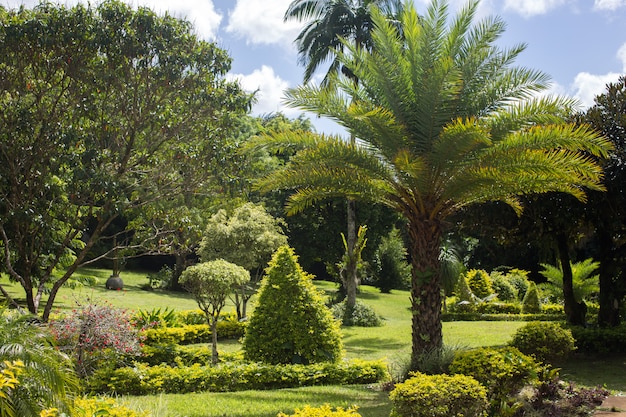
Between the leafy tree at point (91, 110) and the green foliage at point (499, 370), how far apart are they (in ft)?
26.1

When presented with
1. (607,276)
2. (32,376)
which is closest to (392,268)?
(607,276)

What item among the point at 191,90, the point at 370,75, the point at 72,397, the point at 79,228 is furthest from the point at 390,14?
the point at 72,397

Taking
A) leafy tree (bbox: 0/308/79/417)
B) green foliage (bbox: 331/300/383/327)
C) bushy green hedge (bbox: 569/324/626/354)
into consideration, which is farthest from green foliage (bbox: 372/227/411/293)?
leafy tree (bbox: 0/308/79/417)

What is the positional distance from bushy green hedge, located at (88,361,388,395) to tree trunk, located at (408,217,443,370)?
46.1 inches

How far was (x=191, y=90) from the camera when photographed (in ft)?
45.2

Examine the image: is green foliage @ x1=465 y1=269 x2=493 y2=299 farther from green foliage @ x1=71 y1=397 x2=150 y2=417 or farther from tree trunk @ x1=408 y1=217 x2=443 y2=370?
green foliage @ x1=71 y1=397 x2=150 y2=417

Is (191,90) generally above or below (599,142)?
above

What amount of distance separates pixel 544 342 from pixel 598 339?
417 centimetres

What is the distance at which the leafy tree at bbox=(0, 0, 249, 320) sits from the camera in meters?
12.3

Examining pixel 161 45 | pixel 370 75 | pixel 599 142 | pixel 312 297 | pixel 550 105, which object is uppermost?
pixel 161 45

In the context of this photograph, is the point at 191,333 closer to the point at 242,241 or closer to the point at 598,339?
the point at 242,241

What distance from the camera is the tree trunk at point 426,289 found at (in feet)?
33.9

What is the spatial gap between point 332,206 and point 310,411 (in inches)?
1102

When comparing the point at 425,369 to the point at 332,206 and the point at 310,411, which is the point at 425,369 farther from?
the point at 332,206
